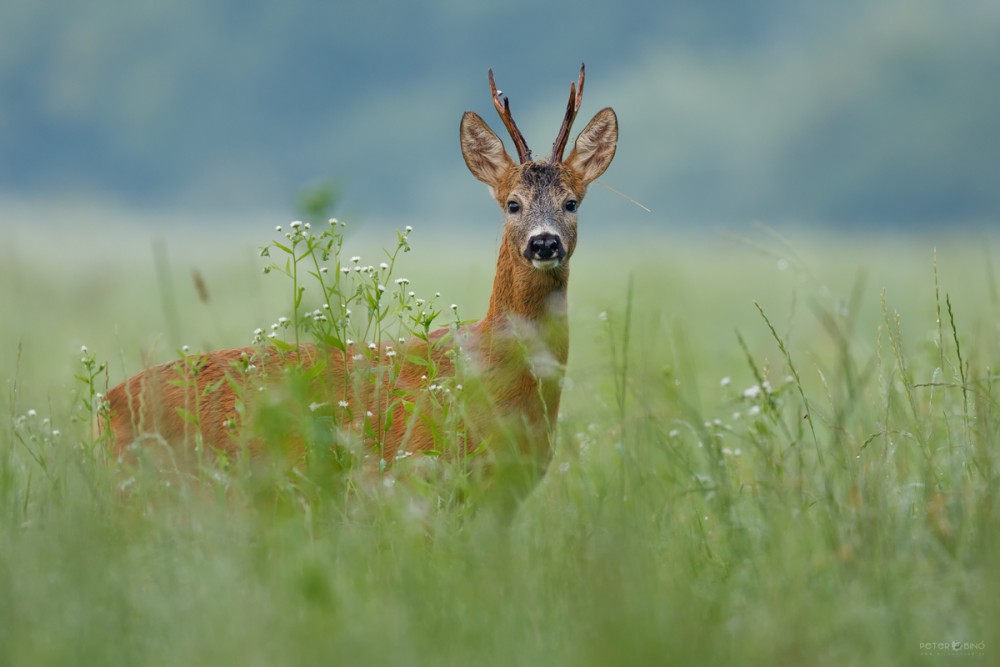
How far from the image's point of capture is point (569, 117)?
217 inches

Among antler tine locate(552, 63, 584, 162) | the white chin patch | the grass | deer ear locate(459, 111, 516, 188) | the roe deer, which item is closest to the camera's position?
the grass

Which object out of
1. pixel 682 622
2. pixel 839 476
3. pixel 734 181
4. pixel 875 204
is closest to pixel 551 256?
pixel 839 476

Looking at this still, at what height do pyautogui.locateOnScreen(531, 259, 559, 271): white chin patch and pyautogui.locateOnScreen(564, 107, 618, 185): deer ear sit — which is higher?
pyautogui.locateOnScreen(564, 107, 618, 185): deer ear

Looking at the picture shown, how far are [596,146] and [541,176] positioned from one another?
44 cm

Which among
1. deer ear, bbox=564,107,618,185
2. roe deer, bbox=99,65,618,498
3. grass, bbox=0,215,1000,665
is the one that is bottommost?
grass, bbox=0,215,1000,665

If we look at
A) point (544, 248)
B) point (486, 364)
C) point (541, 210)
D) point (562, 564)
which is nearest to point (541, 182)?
point (541, 210)

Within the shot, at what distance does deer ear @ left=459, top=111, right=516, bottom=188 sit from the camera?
5.75 metres

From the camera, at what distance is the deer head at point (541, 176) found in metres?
5.17

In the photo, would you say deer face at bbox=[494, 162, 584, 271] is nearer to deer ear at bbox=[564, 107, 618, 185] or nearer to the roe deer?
the roe deer

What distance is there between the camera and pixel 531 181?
555 cm

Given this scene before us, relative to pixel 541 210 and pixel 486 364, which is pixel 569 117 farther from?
pixel 486 364

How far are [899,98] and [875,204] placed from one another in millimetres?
12856

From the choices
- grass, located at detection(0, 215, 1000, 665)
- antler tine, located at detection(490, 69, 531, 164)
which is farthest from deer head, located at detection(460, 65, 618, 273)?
grass, located at detection(0, 215, 1000, 665)

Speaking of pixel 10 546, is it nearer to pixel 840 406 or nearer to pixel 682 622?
pixel 682 622
